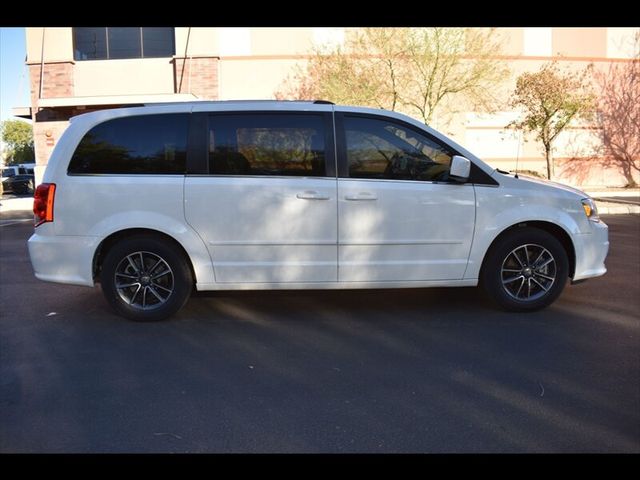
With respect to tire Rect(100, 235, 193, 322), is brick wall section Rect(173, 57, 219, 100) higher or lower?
higher

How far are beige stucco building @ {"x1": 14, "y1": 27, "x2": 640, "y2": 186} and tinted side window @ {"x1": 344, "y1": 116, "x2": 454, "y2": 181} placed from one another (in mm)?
16816

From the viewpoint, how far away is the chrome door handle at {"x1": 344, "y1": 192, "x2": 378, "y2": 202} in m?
5.40

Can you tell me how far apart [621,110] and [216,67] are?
1613cm

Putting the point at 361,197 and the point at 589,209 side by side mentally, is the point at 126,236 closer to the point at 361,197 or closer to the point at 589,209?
the point at 361,197

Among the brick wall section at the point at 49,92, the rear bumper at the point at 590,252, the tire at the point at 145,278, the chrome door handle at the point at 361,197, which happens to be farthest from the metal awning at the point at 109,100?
the rear bumper at the point at 590,252

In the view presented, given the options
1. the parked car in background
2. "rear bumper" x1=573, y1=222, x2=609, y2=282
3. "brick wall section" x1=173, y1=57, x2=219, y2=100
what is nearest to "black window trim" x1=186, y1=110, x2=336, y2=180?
"rear bumper" x1=573, y1=222, x2=609, y2=282

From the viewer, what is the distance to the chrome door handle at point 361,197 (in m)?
5.40

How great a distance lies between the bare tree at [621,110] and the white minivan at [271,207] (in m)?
20.8

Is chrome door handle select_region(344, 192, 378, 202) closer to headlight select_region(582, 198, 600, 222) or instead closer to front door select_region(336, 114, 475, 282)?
front door select_region(336, 114, 475, 282)

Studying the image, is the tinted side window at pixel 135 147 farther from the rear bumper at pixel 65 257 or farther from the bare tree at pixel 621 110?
the bare tree at pixel 621 110

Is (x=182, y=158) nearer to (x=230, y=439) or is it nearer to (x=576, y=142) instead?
(x=230, y=439)

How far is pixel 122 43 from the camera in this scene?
23375mm

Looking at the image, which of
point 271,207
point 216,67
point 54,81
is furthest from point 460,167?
point 54,81
